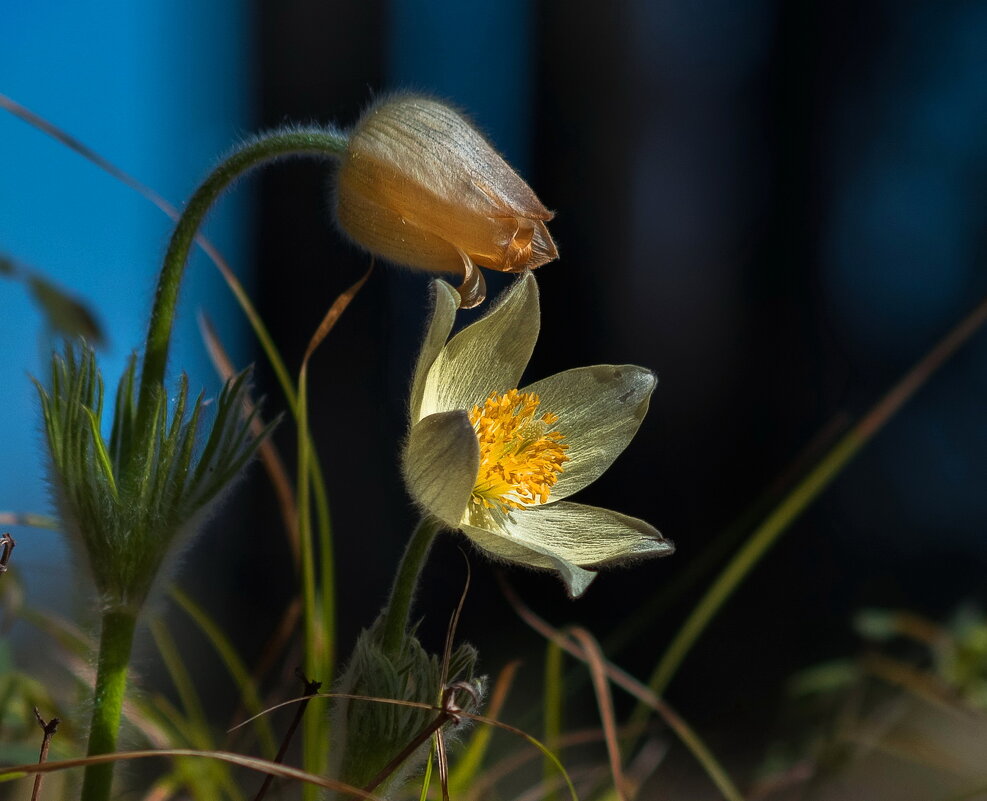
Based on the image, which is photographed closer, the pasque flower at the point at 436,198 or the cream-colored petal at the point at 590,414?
the pasque flower at the point at 436,198

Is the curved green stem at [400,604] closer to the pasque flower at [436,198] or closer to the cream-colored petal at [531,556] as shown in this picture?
the cream-colored petal at [531,556]

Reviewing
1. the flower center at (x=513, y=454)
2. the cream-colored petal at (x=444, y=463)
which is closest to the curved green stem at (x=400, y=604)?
the cream-colored petal at (x=444, y=463)

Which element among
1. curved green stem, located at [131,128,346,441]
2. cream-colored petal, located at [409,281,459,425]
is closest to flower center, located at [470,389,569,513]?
cream-colored petal, located at [409,281,459,425]

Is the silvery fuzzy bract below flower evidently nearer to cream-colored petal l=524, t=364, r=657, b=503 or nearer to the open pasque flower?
the open pasque flower

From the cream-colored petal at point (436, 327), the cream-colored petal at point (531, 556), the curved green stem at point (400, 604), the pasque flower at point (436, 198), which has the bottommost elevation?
the curved green stem at point (400, 604)

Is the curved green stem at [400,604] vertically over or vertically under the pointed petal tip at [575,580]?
under

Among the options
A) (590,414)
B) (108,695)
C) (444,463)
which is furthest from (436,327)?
(108,695)

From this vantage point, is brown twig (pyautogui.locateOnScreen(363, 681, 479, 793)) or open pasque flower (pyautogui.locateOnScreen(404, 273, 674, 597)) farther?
open pasque flower (pyautogui.locateOnScreen(404, 273, 674, 597))
